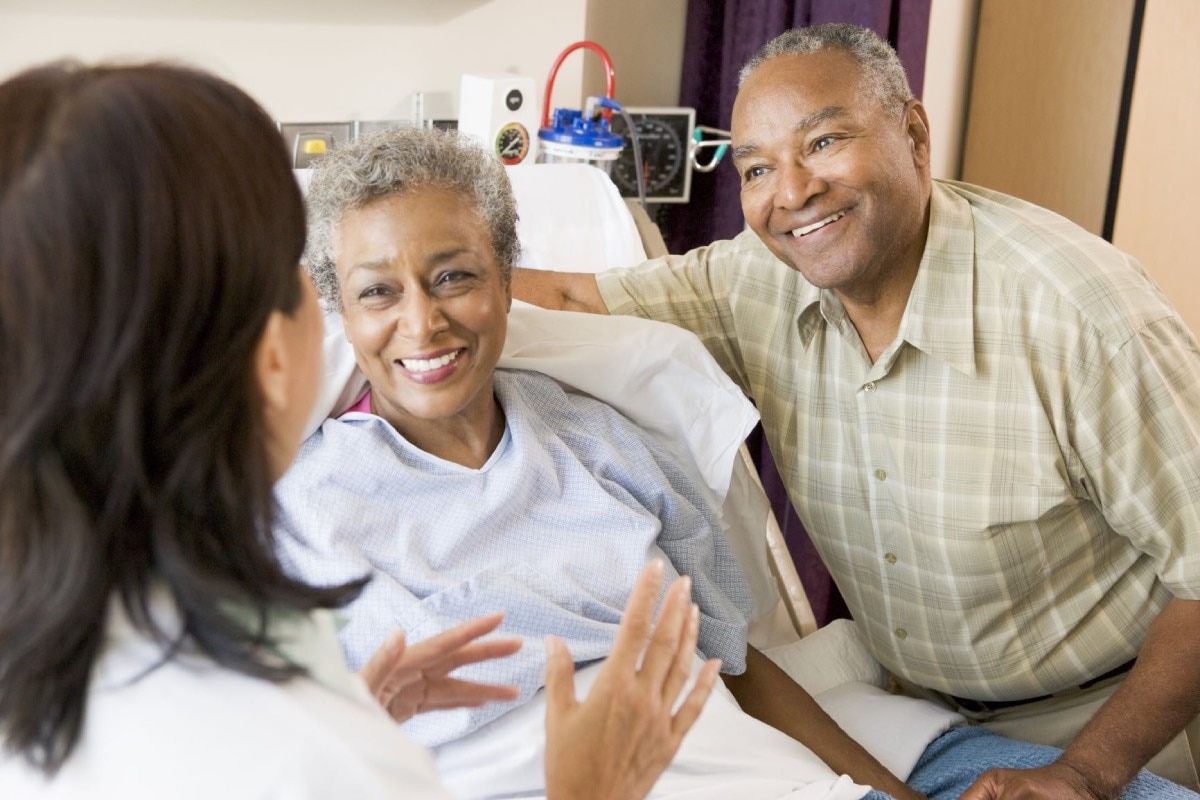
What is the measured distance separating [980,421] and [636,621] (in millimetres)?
817

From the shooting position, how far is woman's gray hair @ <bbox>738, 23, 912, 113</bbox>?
5.23 feet

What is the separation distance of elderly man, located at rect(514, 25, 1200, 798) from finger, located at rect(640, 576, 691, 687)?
0.71 meters

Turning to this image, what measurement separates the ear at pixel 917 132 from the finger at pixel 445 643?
919 millimetres

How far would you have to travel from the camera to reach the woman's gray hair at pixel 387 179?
1415mm

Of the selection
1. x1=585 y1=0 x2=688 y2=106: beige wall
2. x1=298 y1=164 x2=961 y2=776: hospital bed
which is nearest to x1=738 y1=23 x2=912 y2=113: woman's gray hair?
x1=298 y1=164 x2=961 y2=776: hospital bed

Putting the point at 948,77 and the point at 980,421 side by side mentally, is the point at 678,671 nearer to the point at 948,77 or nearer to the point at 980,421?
the point at 980,421

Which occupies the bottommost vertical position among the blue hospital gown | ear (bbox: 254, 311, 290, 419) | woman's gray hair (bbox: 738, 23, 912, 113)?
the blue hospital gown

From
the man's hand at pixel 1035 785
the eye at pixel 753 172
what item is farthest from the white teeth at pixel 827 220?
the man's hand at pixel 1035 785

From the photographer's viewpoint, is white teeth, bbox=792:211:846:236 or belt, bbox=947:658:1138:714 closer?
white teeth, bbox=792:211:846:236

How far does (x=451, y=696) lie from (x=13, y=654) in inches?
16.9

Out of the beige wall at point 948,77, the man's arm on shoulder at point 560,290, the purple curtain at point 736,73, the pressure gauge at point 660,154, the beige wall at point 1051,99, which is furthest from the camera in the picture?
the beige wall at point 948,77

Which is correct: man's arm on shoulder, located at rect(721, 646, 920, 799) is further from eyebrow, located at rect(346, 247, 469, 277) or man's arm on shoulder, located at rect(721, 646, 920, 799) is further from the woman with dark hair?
the woman with dark hair

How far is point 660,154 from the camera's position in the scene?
9.56 ft

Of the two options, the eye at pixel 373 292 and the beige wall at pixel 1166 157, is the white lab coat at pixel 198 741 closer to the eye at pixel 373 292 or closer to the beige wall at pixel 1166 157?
the eye at pixel 373 292
